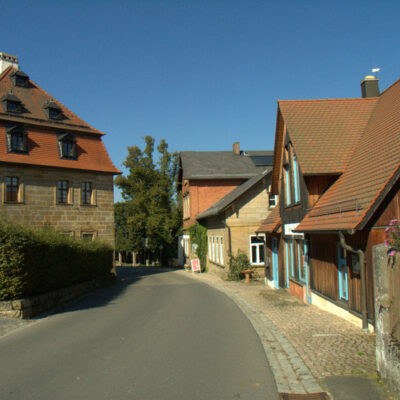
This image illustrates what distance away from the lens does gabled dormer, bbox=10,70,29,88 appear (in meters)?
28.5

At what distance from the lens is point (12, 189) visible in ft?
81.8

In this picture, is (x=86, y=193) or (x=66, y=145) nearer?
(x=66, y=145)

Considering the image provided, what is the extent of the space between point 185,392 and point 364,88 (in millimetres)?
15410

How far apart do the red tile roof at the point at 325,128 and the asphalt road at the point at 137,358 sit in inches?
196

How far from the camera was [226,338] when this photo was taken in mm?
8828

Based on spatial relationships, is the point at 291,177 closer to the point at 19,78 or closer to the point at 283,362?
the point at 283,362

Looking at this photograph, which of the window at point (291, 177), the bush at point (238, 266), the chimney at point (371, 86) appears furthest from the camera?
the bush at point (238, 266)

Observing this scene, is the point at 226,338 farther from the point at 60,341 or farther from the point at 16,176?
the point at 16,176

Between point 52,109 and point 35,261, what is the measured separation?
16.8 meters

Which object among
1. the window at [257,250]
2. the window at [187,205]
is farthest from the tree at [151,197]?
the window at [257,250]

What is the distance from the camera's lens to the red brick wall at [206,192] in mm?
34156

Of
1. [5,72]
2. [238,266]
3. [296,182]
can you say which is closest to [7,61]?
[5,72]

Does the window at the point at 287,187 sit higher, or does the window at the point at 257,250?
the window at the point at 287,187

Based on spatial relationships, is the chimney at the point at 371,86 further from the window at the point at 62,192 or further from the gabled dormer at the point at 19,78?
the gabled dormer at the point at 19,78
